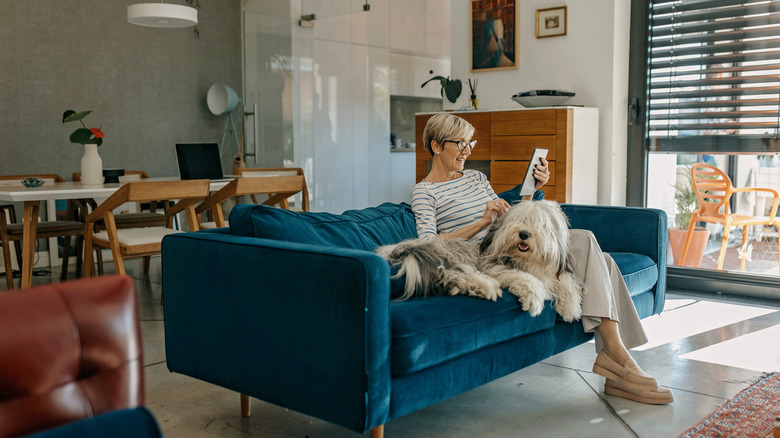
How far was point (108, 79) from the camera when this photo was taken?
6.20m

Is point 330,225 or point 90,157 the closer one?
point 330,225

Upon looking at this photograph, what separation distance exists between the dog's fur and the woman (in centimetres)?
8

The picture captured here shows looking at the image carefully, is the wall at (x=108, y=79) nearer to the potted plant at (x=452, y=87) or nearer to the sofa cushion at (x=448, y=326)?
the potted plant at (x=452, y=87)

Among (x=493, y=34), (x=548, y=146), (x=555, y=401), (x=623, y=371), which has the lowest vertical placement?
(x=555, y=401)

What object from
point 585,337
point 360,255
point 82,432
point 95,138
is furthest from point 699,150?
point 82,432

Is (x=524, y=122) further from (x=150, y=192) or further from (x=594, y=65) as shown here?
(x=150, y=192)

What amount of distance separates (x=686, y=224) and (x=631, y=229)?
1.59 meters

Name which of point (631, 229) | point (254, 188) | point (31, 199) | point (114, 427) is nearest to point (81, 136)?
point (31, 199)

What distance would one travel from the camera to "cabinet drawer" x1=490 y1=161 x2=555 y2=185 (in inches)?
189

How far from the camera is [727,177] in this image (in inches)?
182

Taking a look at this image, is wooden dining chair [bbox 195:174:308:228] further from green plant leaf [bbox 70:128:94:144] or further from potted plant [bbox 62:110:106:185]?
green plant leaf [bbox 70:128:94:144]

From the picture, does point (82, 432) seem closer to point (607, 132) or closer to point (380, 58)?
point (607, 132)

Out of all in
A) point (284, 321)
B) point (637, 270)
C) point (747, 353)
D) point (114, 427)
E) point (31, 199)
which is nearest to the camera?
point (114, 427)

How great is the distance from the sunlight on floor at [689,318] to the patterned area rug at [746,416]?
0.70 metres
